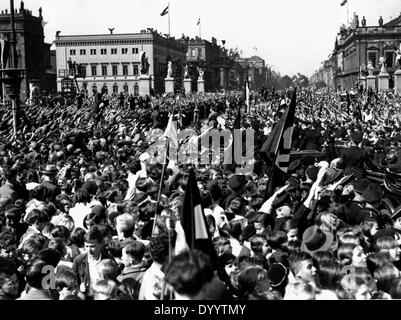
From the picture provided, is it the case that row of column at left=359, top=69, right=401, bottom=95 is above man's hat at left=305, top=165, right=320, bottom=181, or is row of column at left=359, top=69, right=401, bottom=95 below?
above

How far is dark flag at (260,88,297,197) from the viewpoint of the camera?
31.1 ft

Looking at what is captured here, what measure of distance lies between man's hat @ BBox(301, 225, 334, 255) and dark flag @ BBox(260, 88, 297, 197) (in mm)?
2649

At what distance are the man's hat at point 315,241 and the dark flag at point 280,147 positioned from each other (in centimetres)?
265

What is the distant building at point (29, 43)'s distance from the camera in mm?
88750

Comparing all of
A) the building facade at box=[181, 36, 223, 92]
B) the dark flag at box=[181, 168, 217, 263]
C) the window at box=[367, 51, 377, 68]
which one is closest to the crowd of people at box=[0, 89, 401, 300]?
the dark flag at box=[181, 168, 217, 263]

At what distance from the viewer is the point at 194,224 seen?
18.1 feet

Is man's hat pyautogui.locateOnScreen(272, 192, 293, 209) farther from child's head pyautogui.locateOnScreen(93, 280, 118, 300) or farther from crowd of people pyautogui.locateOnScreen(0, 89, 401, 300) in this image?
child's head pyautogui.locateOnScreen(93, 280, 118, 300)

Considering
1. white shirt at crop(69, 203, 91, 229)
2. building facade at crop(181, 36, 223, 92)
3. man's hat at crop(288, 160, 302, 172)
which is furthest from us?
building facade at crop(181, 36, 223, 92)

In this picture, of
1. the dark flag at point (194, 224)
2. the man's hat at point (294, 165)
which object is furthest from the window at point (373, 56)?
the dark flag at point (194, 224)

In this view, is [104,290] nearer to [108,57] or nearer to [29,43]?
[29,43]

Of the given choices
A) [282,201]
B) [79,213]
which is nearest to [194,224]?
[282,201]

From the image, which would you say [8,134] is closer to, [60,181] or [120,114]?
[120,114]

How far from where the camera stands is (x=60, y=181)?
A: 11.5 metres
